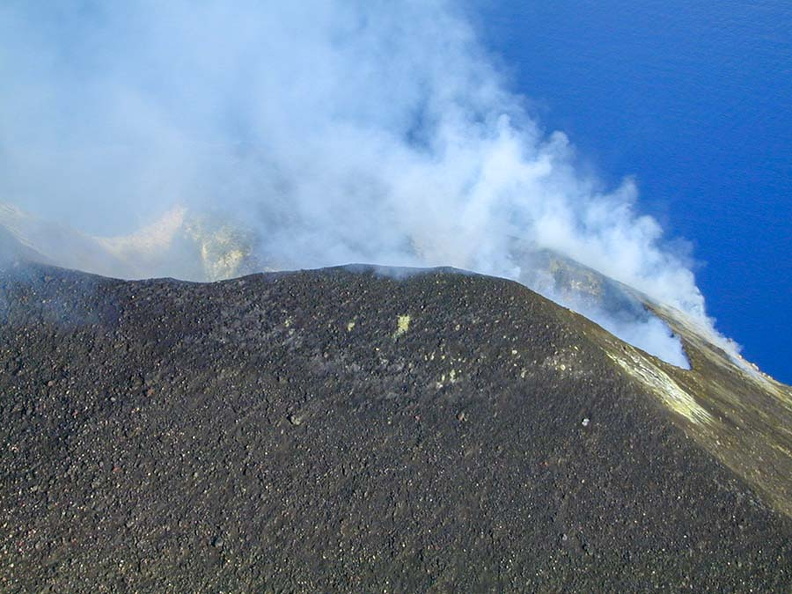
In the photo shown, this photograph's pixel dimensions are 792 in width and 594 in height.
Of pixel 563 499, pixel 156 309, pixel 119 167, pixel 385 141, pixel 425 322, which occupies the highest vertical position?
pixel 385 141

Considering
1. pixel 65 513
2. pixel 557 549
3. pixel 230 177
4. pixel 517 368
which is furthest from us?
pixel 230 177

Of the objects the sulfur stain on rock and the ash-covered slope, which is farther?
the sulfur stain on rock

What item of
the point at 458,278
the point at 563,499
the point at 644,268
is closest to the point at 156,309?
the point at 458,278

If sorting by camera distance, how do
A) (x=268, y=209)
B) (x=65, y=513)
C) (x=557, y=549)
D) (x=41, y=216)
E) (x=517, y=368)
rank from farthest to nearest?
(x=268, y=209), (x=41, y=216), (x=517, y=368), (x=557, y=549), (x=65, y=513)

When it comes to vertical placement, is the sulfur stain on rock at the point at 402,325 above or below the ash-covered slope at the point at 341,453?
above

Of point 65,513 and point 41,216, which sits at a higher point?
point 41,216

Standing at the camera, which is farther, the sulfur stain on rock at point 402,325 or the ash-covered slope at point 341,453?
the sulfur stain on rock at point 402,325

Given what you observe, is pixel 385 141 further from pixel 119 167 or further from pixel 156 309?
pixel 156 309

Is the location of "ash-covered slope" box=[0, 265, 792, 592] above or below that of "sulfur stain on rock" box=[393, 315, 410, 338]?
below
